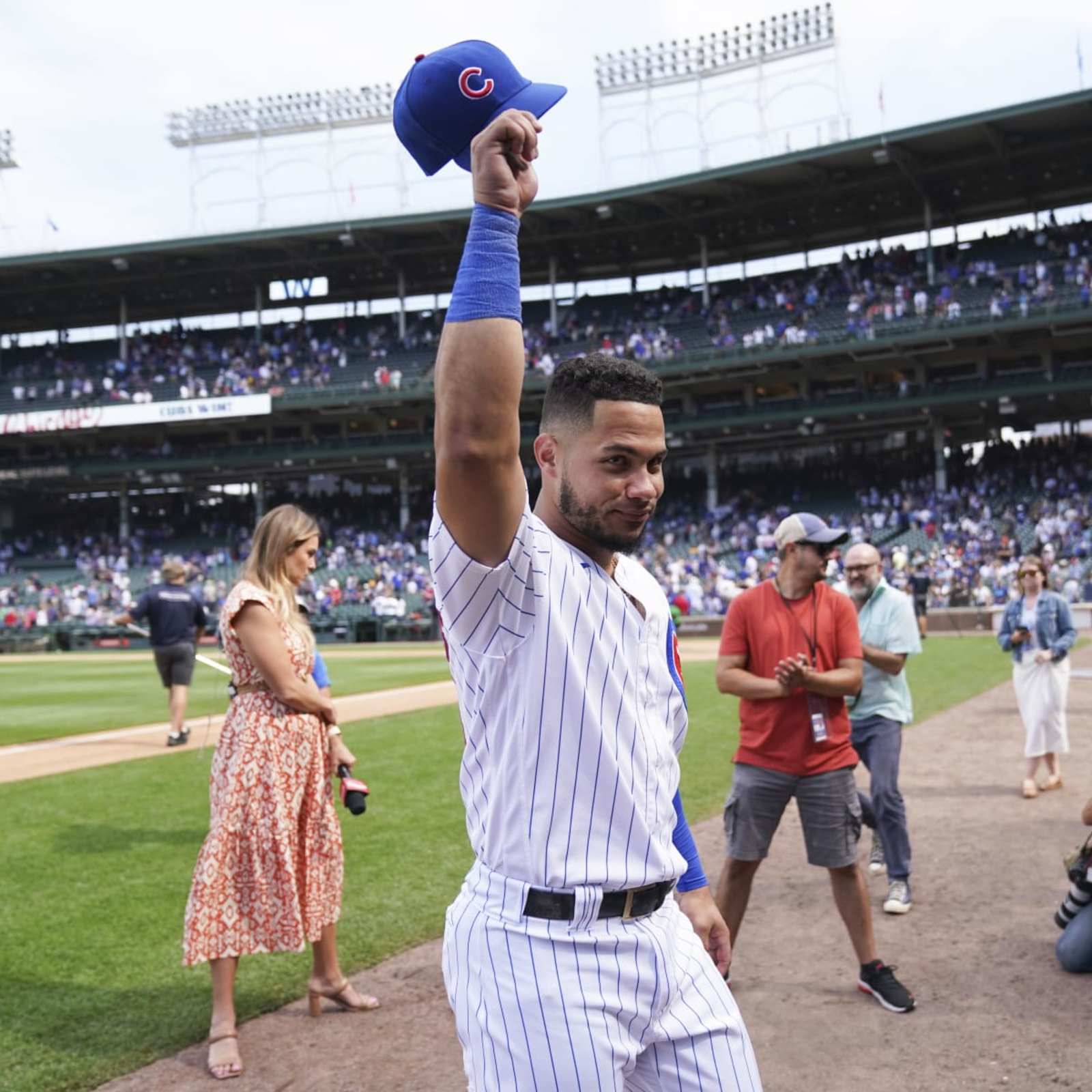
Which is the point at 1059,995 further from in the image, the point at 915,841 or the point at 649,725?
the point at 649,725

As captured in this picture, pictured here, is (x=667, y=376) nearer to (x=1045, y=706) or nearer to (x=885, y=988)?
(x=1045, y=706)

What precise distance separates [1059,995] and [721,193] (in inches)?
1593

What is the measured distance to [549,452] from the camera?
230cm

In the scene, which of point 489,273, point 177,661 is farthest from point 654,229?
point 489,273

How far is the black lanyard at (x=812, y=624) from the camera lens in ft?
16.2

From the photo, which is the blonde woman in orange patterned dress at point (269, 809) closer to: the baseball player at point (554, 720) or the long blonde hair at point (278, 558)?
the long blonde hair at point (278, 558)

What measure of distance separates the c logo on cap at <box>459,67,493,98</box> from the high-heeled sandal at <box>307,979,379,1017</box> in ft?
12.6

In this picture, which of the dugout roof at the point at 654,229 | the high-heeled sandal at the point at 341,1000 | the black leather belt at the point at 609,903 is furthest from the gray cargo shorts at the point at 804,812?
the dugout roof at the point at 654,229

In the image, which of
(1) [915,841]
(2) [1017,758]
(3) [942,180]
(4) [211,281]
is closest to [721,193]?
(3) [942,180]

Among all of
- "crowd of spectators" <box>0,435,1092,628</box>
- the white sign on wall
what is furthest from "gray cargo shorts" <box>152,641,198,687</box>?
the white sign on wall

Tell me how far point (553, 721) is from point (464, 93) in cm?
121

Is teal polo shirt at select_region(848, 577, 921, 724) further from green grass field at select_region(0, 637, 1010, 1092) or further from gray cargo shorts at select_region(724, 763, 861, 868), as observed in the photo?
green grass field at select_region(0, 637, 1010, 1092)

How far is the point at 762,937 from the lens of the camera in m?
5.61

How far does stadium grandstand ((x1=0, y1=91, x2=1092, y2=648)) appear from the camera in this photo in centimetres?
3669
